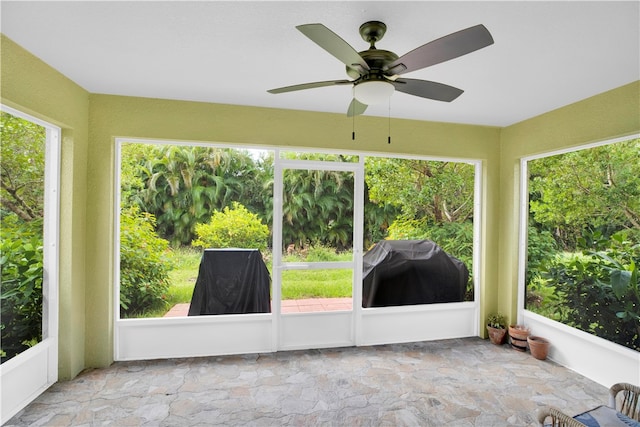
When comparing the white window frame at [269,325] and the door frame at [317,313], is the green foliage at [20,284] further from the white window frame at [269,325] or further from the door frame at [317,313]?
the door frame at [317,313]

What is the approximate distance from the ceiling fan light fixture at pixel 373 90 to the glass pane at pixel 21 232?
7.75 ft

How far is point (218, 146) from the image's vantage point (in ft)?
10.8

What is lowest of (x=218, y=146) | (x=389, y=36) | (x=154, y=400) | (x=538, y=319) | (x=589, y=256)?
(x=154, y=400)

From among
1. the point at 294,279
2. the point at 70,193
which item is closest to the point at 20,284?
the point at 70,193

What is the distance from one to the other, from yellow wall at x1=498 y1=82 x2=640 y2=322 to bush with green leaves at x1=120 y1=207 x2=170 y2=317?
3734 mm

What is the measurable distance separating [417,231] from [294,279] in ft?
4.97

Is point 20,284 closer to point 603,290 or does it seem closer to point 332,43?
point 332,43

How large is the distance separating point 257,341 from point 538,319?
2.98 meters

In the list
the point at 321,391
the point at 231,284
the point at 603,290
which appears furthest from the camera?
the point at 231,284

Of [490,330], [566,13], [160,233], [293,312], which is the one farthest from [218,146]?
[490,330]

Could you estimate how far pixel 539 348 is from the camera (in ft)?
10.7

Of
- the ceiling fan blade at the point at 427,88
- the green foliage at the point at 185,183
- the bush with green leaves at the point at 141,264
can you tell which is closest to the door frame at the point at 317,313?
the green foliage at the point at 185,183

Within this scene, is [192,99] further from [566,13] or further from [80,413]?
[566,13]

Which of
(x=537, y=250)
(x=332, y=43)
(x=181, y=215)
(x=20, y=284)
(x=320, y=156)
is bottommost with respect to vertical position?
(x=20, y=284)
